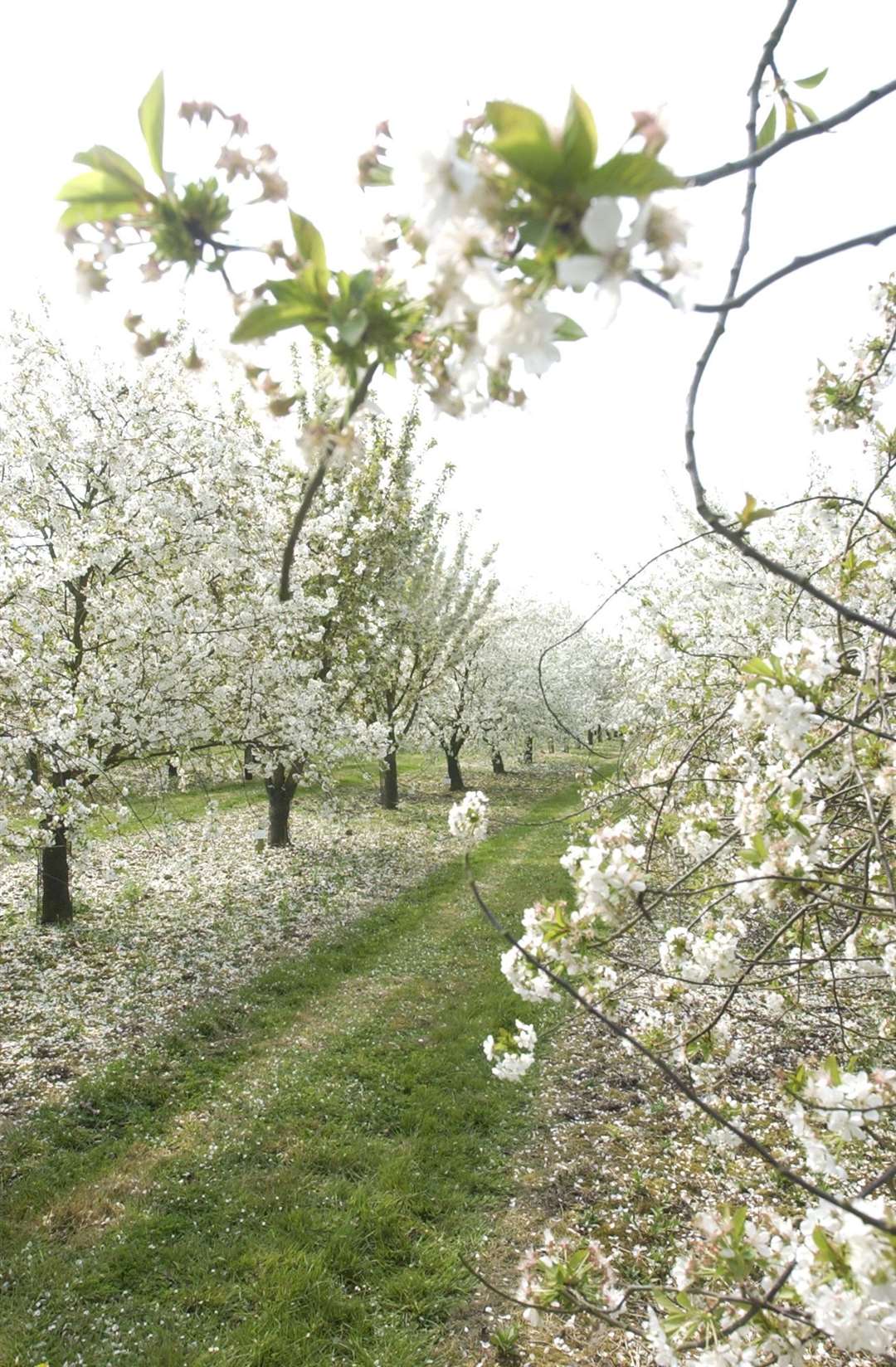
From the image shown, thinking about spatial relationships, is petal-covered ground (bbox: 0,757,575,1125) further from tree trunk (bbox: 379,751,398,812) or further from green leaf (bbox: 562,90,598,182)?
green leaf (bbox: 562,90,598,182)

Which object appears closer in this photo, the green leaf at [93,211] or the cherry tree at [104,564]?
the green leaf at [93,211]

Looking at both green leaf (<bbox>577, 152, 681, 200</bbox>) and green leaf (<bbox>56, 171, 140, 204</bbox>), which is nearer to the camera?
green leaf (<bbox>577, 152, 681, 200</bbox>)

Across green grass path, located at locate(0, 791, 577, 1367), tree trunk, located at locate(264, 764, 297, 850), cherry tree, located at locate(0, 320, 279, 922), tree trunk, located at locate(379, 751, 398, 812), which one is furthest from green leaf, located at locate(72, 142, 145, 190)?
tree trunk, located at locate(379, 751, 398, 812)

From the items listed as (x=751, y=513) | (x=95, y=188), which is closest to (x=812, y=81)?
(x=751, y=513)


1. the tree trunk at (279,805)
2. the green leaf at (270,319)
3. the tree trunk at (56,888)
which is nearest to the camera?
the green leaf at (270,319)

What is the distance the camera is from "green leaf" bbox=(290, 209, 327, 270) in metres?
0.73

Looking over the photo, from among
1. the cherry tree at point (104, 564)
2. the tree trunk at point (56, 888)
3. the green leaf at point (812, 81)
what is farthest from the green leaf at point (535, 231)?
the tree trunk at point (56, 888)

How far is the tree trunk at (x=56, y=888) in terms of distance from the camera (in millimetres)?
8547

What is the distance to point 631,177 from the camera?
2.01ft

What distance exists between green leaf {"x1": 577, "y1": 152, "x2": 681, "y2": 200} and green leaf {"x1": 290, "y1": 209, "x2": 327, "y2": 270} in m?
0.26

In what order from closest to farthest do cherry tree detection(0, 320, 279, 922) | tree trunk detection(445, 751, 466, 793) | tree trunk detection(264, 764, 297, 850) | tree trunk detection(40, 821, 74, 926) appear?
cherry tree detection(0, 320, 279, 922) < tree trunk detection(40, 821, 74, 926) < tree trunk detection(264, 764, 297, 850) < tree trunk detection(445, 751, 466, 793)

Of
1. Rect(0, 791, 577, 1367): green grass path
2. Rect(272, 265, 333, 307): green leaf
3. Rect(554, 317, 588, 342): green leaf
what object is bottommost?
Rect(0, 791, 577, 1367): green grass path

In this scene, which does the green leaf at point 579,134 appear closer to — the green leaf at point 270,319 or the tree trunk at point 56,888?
the green leaf at point 270,319

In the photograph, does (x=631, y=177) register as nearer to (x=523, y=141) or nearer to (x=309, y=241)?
(x=523, y=141)
